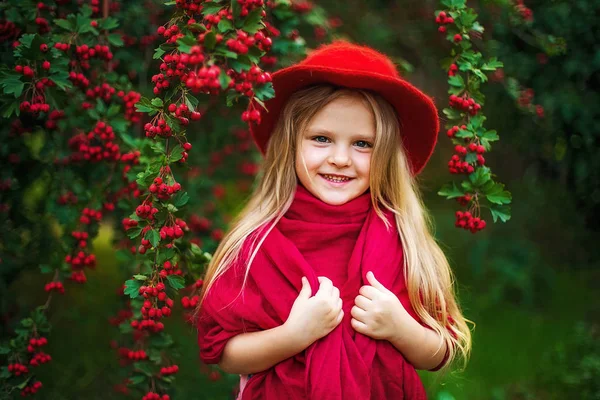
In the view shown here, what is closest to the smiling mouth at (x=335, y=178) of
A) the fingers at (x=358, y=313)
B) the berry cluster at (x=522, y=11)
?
the fingers at (x=358, y=313)

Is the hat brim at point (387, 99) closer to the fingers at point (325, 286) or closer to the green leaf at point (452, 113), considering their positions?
the green leaf at point (452, 113)

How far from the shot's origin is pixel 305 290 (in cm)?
171

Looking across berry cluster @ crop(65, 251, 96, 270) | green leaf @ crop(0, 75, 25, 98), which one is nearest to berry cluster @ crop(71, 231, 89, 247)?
berry cluster @ crop(65, 251, 96, 270)

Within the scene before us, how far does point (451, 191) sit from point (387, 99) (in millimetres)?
347

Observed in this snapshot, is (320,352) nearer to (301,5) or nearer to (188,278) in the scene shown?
(188,278)

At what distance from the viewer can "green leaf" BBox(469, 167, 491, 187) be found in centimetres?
194

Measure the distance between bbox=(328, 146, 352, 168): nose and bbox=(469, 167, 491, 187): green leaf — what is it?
15.9 inches

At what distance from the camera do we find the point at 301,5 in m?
2.83

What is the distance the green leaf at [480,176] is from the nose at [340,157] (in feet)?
1.33

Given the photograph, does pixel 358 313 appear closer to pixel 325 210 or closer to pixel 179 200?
pixel 325 210

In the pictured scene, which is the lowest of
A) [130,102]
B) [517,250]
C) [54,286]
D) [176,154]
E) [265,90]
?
[517,250]

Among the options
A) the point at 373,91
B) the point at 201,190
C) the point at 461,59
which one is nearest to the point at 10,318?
the point at 201,190

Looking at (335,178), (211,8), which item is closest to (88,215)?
(335,178)

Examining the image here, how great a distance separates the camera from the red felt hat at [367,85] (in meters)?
1.78
